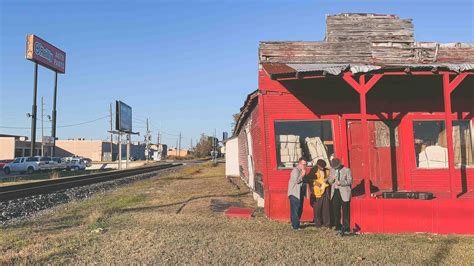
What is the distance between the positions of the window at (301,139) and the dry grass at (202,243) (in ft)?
6.94

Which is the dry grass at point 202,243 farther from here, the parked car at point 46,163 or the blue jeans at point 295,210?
the parked car at point 46,163

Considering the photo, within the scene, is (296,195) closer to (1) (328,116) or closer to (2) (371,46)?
(1) (328,116)

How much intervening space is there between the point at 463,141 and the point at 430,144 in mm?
1077

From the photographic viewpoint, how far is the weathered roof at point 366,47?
536 inches

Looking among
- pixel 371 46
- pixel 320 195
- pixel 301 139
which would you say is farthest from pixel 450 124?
pixel 371 46

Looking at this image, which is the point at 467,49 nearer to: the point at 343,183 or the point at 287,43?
the point at 287,43

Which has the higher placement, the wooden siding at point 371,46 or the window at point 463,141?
the wooden siding at point 371,46

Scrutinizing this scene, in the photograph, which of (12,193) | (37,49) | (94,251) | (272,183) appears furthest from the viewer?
(37,49)

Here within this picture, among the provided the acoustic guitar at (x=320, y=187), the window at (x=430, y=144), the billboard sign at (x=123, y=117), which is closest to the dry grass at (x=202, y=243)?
the acoustic guitar at (x=320, y=187)

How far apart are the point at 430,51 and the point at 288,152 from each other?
5.89 metres

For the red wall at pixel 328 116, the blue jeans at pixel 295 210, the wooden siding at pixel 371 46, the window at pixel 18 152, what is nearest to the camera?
the blue jeans at pixel 295 210

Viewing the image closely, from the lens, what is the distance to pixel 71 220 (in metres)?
11.5

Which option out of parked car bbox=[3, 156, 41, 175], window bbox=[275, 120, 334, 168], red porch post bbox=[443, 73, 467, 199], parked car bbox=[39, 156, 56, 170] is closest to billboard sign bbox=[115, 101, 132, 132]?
parked car bbox=[39, 156, 56, 170]


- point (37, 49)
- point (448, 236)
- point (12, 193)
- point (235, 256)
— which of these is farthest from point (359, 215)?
point (37, 49)
